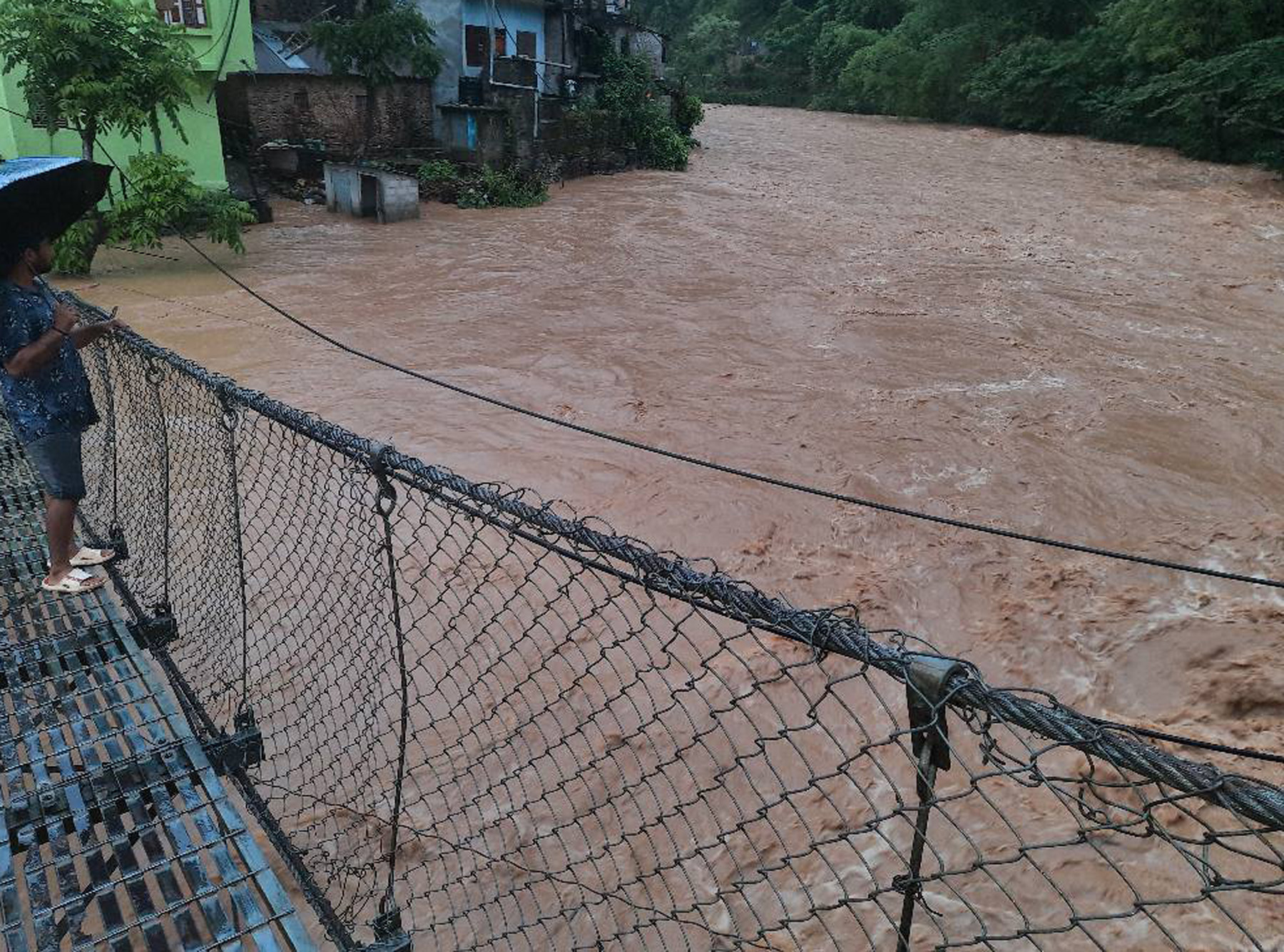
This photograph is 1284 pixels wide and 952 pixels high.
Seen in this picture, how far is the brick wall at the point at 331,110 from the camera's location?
54.3ft

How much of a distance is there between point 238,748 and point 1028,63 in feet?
88.0

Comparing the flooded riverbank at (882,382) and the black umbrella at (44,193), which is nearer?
the black umbrella at (44,193)

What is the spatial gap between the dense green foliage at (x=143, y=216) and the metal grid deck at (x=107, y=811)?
7990 millimetres

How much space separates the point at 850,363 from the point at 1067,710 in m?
7.58

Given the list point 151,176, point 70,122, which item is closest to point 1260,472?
point 151,176

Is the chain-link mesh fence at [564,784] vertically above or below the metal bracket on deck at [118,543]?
below

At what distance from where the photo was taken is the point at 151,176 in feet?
32.4

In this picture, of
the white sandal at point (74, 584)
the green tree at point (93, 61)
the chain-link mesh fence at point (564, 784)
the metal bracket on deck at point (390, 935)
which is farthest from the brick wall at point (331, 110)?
the metal bracket on deck at point (390, 935)

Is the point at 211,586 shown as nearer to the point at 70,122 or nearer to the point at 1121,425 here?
the point at 1121,425

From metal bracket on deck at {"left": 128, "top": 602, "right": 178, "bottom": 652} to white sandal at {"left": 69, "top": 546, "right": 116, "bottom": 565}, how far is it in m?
0.38

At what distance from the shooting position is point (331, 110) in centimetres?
1736

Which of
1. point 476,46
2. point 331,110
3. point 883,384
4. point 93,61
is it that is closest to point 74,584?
point 883,384

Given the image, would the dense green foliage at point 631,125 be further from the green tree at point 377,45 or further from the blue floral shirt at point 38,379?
the blue floral shirt at point 38,379

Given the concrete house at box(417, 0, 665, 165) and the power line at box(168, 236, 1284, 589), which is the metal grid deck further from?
the concrete house at box(417, 0, 665, 165)
